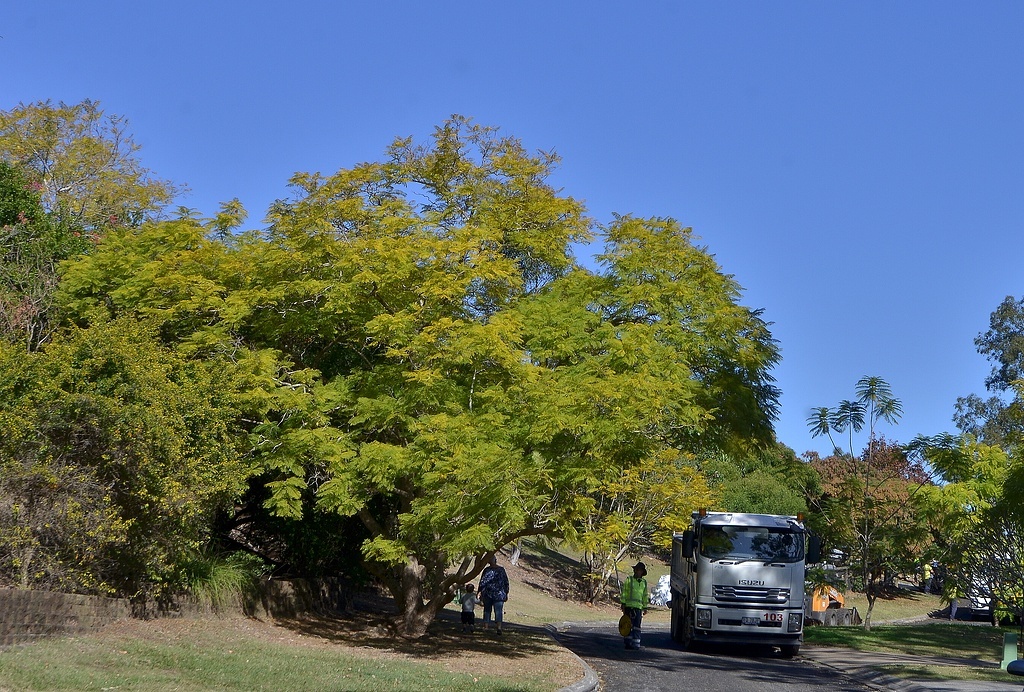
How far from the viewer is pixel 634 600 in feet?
72.8

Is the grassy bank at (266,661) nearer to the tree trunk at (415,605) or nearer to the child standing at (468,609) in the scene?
the tree trunk at (415,605)

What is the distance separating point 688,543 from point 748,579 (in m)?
1.54

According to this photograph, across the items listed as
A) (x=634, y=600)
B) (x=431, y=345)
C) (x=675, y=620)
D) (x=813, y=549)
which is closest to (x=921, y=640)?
(x=675, y=620)

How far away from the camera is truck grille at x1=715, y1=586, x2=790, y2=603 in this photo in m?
21.9

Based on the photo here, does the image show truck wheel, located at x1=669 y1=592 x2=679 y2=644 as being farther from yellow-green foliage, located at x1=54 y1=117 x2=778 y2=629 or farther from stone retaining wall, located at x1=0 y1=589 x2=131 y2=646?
stone retaining wall, located at x1=0 y1=589 x2=131 y2=646

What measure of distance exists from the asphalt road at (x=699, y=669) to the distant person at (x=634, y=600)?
313 mm

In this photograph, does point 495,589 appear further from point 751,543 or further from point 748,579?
point 751,543

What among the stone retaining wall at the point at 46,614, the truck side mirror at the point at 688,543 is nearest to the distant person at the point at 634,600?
the truck side mirror at the point at 688,543

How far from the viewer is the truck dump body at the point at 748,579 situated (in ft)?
72.0

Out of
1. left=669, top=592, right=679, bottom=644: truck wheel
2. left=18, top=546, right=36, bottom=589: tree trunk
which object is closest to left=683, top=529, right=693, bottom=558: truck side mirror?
left=669, top=592, right=679, bottom=644: truck wheel

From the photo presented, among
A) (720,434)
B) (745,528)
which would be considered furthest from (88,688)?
(720,434)

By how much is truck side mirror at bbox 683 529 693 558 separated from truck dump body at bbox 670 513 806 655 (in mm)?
29

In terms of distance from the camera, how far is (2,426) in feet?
47.3

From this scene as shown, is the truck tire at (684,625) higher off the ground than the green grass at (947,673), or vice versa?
the truck tire at (684,625)
